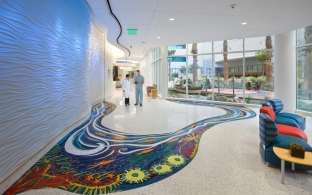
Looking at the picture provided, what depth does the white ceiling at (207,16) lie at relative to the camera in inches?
198

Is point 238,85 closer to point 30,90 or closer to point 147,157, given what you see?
point 147,157

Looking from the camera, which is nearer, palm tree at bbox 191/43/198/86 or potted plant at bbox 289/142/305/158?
potted plant at bbox 289/142/305/158

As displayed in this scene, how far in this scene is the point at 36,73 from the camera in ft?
11.6

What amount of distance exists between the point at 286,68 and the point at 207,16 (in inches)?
164

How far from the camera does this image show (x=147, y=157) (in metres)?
3.70

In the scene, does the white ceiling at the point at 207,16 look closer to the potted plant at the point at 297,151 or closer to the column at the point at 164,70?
the potted plant at the point at 297,151

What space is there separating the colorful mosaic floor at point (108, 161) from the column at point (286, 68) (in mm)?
4910

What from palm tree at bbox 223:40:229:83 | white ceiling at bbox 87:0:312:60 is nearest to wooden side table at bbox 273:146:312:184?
white ceiling at bbox 87:0:312:60

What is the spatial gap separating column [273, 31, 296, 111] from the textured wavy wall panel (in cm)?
727

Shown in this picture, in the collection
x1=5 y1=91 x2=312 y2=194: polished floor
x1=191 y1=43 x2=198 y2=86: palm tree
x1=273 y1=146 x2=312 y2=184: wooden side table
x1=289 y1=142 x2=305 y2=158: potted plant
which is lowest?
x1=5 y1=91 x2=312 y2=194: polished floor

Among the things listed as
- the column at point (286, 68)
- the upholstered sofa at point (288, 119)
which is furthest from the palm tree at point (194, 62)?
the upholstered sofa at point (288, 119)

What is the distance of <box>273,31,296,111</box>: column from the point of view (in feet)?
25.8

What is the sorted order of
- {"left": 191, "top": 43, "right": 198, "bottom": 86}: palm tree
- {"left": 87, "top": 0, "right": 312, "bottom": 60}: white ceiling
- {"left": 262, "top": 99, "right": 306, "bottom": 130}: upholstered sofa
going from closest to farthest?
{"left": 262, "top": 99, "right": 306, "bottom": 130}: upholstered sofa → {"left": 87, "top": 0, "right": 312, "bottom": 60}: white ceiling → {"left": 191, "top": 43, "right": 198, "bottom": 86}: palm tree

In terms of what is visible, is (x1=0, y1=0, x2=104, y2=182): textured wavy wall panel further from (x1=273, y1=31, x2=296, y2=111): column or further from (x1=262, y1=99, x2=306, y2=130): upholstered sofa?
(x1=273, y1=31, x2=296, y2=111): column
